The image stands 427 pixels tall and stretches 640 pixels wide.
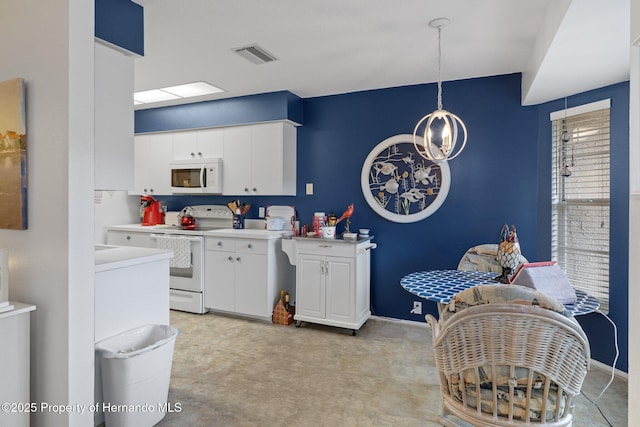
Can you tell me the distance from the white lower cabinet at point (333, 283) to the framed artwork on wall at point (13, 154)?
2268 mm

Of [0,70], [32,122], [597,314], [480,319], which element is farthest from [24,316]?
[597,314]

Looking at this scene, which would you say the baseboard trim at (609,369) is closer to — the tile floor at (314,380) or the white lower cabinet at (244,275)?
the tile floor at (314,380)

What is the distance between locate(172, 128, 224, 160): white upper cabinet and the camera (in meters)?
4.29

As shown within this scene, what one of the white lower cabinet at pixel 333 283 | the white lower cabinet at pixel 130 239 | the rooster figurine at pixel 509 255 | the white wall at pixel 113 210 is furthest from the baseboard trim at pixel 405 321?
the white wall at pixel 113 210

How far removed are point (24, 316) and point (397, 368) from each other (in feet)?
7.63

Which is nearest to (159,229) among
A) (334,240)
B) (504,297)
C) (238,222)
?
(238,222)

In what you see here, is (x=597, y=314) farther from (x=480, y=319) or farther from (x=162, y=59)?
(x=162, y=59)

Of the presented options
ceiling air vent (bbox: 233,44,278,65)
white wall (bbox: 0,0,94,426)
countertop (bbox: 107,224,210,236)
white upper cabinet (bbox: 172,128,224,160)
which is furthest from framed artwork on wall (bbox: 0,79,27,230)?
white upper cabinet (bbox: 172,128,224,160)

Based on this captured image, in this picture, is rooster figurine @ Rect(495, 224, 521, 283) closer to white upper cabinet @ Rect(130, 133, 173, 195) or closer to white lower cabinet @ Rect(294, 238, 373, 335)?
white lower cabinet @ Rect(294, 238, 373, 335)

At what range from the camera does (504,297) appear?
1.41m

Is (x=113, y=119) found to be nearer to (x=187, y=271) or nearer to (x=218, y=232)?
(x=218, y=232)

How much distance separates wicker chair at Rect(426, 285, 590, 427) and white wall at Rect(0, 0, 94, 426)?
1632 mm

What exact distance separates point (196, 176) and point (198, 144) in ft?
1.27

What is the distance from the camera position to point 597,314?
9.41 feet
